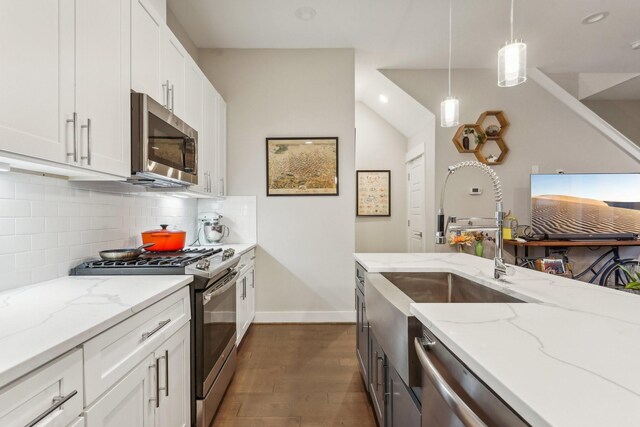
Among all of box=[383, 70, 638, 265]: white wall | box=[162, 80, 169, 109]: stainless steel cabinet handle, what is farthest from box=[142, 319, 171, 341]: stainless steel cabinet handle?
box=[383, 70, 638, 265]: white wall

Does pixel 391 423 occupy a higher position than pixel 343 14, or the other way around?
pixel 343 14

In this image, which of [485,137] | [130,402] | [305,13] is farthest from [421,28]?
[130,402]

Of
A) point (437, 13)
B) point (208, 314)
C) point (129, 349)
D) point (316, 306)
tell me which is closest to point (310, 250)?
point (316, 306)

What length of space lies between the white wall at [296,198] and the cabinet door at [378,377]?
5.52 feet

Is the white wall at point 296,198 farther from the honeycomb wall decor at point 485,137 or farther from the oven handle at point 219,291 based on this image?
the honeycomb wall decor at point 485,137

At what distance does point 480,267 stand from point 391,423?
Result: 95 cm

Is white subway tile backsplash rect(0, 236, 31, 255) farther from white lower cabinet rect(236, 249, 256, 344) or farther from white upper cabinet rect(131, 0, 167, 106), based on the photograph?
white lower cabinet rect(236, 249, 256, 344)

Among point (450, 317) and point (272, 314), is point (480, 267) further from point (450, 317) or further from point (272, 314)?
point (272, 314)

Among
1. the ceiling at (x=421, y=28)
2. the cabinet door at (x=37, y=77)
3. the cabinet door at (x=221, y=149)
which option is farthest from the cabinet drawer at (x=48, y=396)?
the ceiling at (x=421, y=28)

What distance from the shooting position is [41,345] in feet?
2.37

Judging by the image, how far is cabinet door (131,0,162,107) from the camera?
5.44 feet

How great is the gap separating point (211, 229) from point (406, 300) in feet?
7.82

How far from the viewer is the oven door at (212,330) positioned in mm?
1590

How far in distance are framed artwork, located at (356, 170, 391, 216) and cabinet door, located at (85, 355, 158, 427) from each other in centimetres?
437
